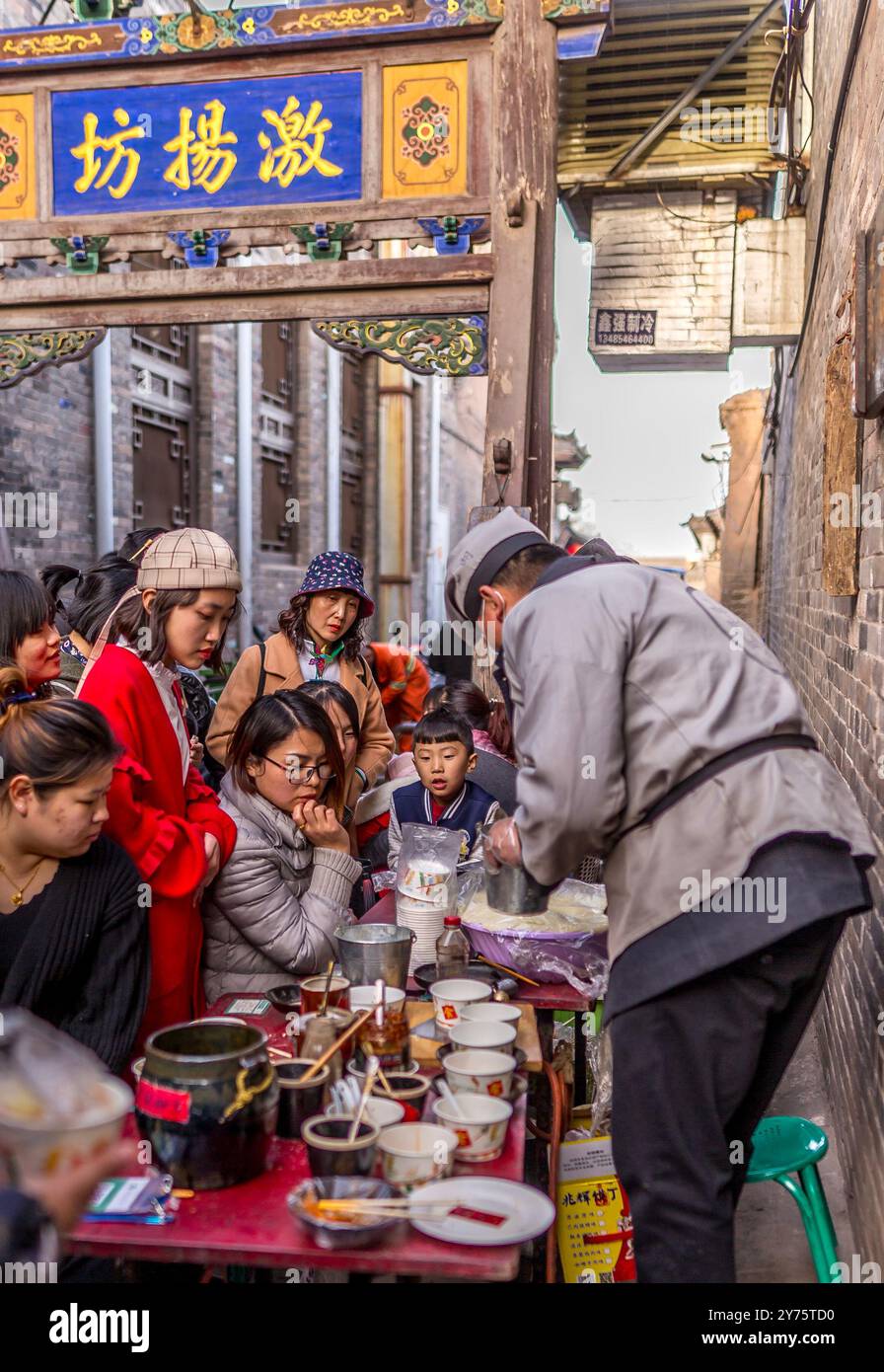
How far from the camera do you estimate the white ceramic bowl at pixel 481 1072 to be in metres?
2.12

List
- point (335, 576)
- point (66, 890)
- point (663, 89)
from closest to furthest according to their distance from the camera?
1. point (66, 890)
2. point (335, 576)
3. point (663, 89)

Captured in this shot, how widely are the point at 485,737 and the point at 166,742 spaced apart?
2.02 metres

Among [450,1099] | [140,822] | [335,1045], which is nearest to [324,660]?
[140,822]

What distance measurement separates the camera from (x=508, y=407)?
5.41 metres

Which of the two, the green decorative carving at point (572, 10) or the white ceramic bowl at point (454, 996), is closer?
the white ceramic bowl at point (454, 996)

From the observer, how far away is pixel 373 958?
8.72ft

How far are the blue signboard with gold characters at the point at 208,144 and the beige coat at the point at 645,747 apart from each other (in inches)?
158

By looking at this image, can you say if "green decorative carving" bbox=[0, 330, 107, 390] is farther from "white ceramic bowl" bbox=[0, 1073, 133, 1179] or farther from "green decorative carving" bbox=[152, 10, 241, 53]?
"white ceramic bowl" bbox=[0, 1073, 133, 1179]

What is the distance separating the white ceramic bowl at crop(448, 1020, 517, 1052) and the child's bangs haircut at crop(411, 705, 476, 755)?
5.99 ft

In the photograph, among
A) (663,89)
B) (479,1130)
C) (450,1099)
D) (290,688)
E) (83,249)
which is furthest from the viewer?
(663,89)

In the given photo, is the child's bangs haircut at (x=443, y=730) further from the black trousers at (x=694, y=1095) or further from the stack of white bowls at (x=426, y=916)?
the black trousers at (x=694, y=1095)

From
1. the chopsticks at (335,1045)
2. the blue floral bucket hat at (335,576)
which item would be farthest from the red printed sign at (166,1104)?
the blue floral bucket hat at (335,576)

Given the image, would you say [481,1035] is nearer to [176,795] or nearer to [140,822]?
[140,822]
